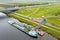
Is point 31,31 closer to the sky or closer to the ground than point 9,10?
closer to the sky

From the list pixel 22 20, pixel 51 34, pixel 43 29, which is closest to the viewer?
pixel 51 34

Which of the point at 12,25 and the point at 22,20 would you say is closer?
the point at 12,25

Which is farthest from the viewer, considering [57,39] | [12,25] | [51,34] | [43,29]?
[12,25]

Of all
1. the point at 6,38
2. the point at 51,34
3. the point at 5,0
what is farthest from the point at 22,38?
the point at 5,0

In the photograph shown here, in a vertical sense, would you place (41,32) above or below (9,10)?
above

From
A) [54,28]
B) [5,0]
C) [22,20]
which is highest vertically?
[54,28]

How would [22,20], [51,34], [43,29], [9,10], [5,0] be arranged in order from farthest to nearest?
[5,0]
[9,10]
[22,20]
[43,29]
[51,34]

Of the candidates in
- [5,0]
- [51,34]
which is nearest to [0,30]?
[51,34]

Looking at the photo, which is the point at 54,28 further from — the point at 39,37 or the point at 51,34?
the point at 39,37

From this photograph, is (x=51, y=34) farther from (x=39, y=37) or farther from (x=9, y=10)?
(x=9, y=10)
